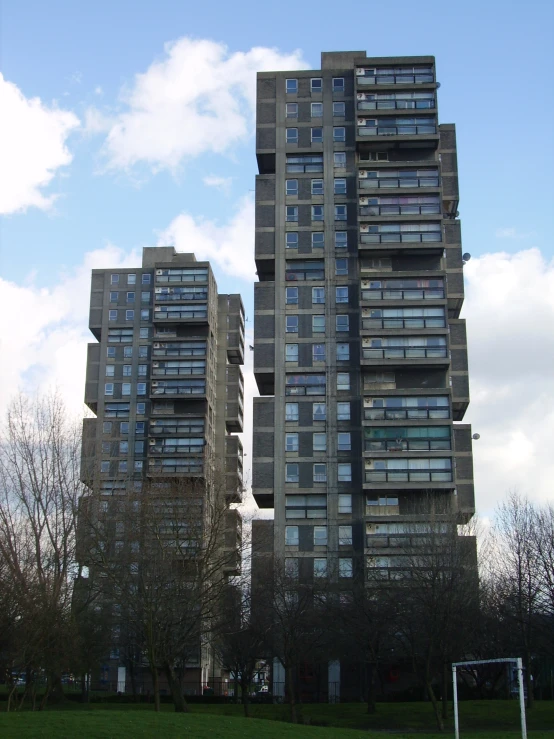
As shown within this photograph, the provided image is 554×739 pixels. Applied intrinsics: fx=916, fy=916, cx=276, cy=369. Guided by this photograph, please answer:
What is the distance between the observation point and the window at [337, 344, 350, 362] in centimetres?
9219

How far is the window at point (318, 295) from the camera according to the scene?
94000 mm

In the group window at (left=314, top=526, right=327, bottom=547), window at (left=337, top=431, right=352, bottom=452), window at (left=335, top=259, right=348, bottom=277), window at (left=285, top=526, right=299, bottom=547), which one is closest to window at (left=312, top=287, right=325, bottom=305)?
window at (left=335, top=259, right=348, bottom=277)

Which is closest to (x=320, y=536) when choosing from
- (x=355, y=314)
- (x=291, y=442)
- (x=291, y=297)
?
(x=291, y=442)

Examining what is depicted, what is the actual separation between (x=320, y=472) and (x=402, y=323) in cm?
1681

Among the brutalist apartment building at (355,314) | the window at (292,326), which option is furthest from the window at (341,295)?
the window at (292,326)

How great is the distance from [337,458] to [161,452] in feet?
147

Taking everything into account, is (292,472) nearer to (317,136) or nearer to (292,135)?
(317,136)

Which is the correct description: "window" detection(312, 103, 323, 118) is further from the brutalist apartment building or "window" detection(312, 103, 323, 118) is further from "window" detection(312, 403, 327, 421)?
"window" detection(312, 403, 327, 421)

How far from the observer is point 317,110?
99.7 metres

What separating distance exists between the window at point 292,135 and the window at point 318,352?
23.0 m

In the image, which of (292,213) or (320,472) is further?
(292,213)

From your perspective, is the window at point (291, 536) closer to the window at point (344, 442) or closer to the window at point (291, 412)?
the window at point (344, 442)

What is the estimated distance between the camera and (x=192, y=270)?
5290 inches

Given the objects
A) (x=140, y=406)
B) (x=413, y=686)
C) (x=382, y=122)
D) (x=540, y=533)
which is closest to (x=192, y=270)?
(x=140, y=406)
